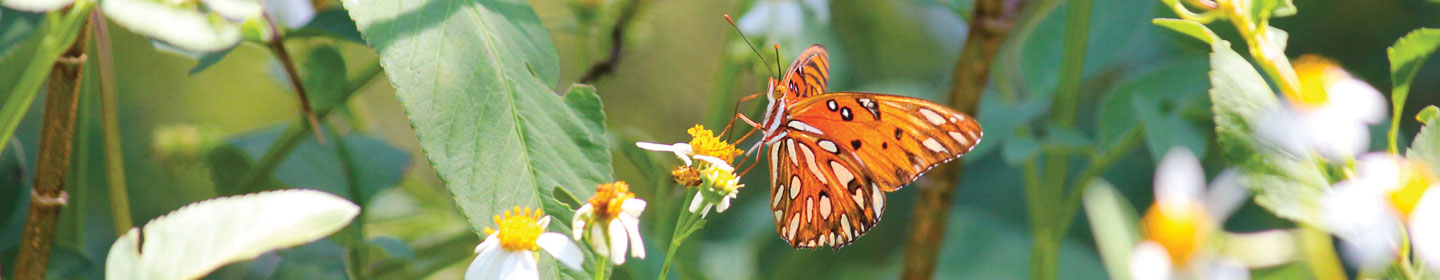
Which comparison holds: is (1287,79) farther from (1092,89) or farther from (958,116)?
(1092,89)

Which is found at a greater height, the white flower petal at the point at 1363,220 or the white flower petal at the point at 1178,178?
the white flower petal at the point at 1363,220

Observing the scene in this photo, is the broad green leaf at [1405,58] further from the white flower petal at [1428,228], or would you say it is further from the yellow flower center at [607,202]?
the yellow flower center at [607,202]

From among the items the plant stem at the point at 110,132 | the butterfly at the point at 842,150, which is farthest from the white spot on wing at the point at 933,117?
the plant stem at the point at 110,132

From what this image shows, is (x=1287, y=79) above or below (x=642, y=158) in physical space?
above

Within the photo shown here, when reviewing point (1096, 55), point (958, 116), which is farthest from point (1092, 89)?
point (958, 116)

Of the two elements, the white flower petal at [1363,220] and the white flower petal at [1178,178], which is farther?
the white flower petal at [1178,178]

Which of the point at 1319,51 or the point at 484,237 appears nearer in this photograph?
the point at 484,237

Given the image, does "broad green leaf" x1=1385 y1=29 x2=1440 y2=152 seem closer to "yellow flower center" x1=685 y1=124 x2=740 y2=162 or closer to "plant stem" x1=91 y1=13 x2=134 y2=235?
"yellow flower center" x1=685 y1=124 x2=740 y2=162
